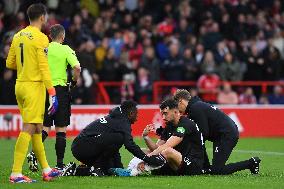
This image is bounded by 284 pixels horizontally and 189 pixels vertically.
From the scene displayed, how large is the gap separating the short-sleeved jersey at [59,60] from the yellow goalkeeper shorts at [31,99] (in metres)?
2.00

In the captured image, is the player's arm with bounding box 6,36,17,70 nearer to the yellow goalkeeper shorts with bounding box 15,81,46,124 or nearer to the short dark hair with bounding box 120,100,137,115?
the yellow goalkeeper shorts with bounding box 15,81,46,124

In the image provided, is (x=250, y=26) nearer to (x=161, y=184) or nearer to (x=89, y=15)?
(x=89, y=15)

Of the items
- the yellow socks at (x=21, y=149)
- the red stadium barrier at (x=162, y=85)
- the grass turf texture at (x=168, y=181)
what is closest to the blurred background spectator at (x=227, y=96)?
the red stadium barrier at (x=162, y=85)

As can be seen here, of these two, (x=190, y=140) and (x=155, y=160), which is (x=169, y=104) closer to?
(x=190, y=140)

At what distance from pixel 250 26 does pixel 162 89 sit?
390 centimetres

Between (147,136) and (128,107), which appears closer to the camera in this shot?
(128,107)

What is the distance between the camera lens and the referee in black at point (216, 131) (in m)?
13.7

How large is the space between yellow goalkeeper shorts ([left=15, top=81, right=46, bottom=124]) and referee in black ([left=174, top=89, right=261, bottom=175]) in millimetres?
2306

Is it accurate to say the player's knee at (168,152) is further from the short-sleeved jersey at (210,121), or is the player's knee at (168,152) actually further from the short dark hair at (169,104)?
the short-sleeved jersey at (210,121)

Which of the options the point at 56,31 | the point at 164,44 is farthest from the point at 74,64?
the point at 164,44

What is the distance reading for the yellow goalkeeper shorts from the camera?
12055mm

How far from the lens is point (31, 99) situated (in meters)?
12.0

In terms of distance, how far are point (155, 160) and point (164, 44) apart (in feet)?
44.0

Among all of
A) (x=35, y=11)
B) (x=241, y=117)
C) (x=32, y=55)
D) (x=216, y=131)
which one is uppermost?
(x=35, y=11)
